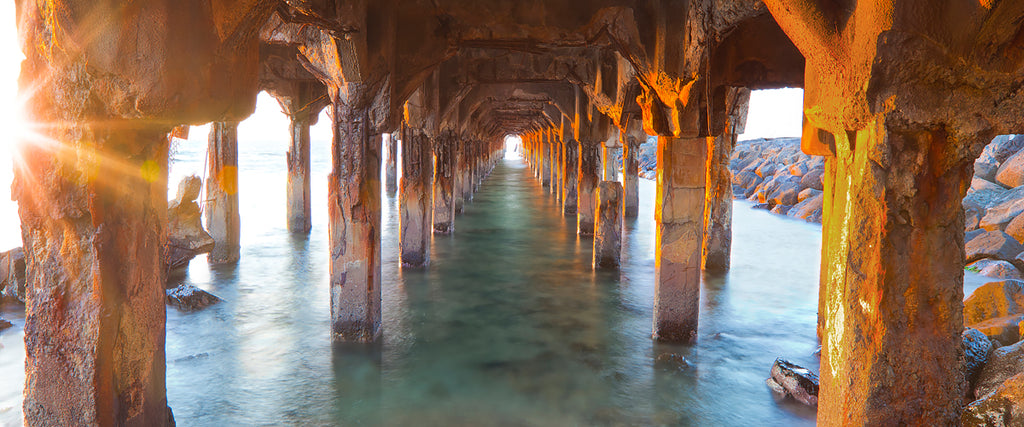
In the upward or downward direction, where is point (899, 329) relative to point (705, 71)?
Answer: downward

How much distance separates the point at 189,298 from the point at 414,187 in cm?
384

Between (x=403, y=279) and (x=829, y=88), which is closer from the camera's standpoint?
(x=829, y=88)

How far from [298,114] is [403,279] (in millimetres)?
5222

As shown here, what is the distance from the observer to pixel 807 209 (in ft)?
62.0

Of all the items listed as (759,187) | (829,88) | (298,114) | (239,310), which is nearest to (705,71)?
(829,88)

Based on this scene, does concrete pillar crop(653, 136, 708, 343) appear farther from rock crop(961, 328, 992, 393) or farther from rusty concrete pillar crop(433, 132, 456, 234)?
rusty concrete pillar crop(433, 132, 456, 234)

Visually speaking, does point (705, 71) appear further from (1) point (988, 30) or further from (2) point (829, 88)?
(1) point (988, 30)

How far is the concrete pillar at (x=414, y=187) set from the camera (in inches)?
402

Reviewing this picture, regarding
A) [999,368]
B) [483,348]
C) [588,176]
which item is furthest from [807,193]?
[483,348]

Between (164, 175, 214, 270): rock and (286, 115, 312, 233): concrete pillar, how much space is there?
7.31ft

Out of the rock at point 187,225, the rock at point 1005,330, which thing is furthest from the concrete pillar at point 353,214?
the rock at point 1005,330

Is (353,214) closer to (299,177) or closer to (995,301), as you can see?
(995,301)

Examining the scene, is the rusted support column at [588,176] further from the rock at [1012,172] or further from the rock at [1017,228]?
the rock at [1012,172]

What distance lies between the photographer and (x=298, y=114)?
1284 cm
